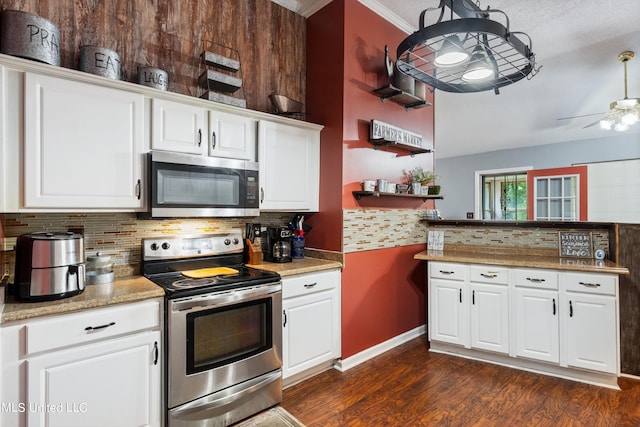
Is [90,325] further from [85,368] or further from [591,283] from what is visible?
[591,283]

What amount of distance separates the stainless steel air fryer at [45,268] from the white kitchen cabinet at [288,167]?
125cm

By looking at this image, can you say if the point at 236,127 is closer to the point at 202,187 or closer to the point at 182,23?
the point at 202,187

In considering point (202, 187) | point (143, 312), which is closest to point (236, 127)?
point (202, 187)

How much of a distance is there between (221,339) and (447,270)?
6.60 ft

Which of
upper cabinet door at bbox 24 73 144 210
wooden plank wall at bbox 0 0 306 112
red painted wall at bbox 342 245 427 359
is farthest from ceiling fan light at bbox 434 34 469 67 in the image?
upper cabinet door at bbox 24 73 144 210

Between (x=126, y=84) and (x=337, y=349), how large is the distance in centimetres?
236

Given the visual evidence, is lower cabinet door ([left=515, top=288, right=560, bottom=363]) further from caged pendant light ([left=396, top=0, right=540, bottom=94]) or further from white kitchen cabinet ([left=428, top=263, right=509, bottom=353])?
caged pendant light ([left=396, top=0, right=540, bottom=94])

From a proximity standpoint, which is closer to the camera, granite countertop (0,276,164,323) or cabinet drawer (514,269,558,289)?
granite countertop (0,276,164,323)

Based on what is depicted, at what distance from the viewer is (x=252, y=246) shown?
262 centimetres

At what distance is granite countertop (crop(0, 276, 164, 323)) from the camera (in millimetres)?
1447

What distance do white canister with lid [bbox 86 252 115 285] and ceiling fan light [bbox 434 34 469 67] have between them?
231 cm

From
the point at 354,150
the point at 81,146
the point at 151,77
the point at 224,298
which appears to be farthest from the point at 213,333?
the point at 354,150

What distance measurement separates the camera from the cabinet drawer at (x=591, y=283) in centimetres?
241

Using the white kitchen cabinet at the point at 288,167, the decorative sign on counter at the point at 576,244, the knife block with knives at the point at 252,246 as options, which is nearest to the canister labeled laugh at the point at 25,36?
the white kitchen cabinet at the point at 288,167
